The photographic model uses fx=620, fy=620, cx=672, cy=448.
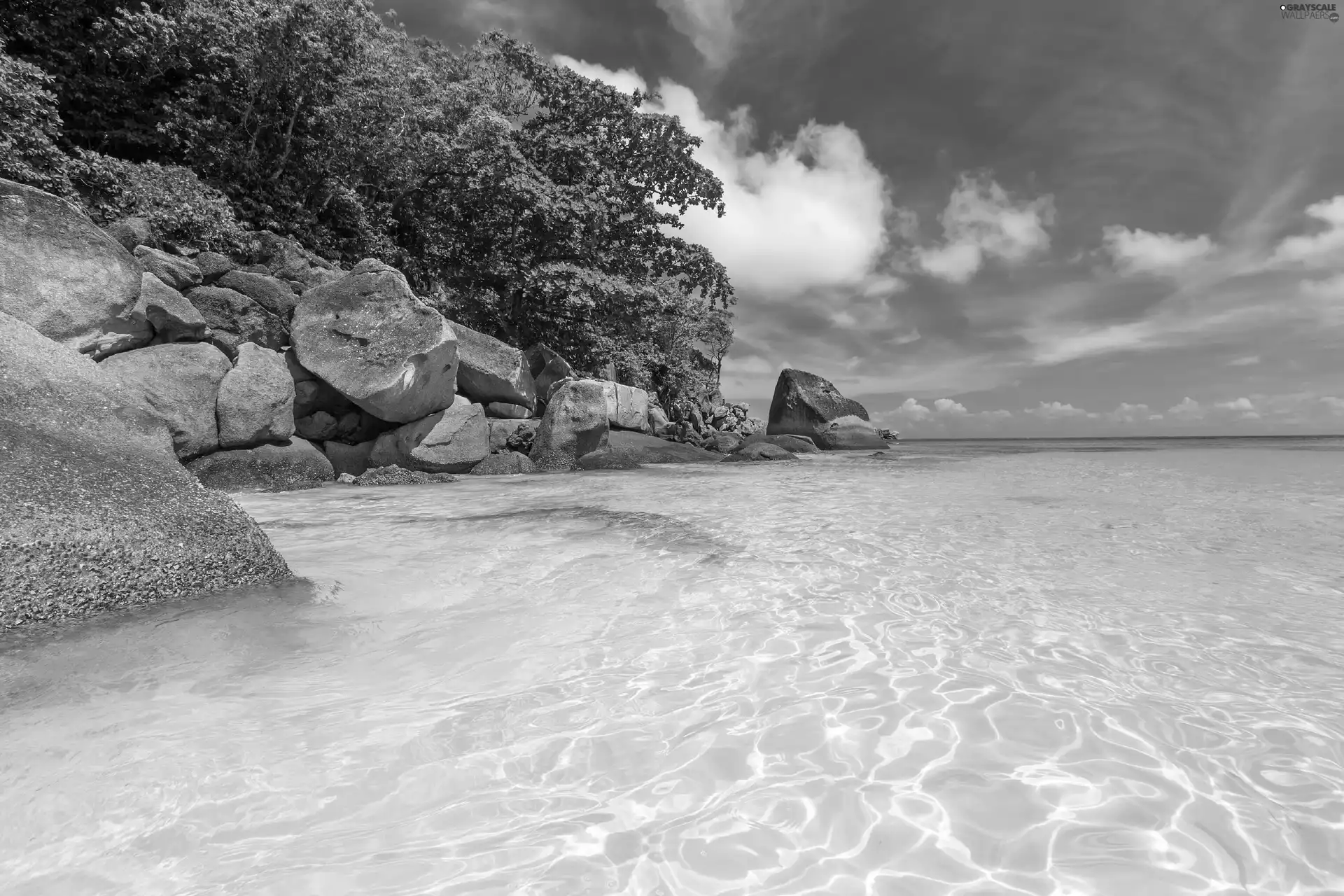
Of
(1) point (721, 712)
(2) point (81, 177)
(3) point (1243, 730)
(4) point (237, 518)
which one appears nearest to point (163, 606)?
(4) point (237, 518)

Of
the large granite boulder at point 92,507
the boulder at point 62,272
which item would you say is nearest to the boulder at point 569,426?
the boulder at point 62,272

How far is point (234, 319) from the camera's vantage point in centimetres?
1109

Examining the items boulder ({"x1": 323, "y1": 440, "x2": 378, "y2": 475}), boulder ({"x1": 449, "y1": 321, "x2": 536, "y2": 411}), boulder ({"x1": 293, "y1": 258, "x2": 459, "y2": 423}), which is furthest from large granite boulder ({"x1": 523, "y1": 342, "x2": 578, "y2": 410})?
boulder ({"x1": 323, "y1": 440, "x2": 378, "y2": 475})

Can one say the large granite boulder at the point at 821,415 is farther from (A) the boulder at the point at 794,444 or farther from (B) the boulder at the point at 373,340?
(B) the boulder at the point at 373,340

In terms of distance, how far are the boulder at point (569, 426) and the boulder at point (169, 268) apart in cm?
709

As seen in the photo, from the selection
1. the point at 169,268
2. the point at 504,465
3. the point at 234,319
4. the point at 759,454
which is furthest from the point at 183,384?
the point at 759,454

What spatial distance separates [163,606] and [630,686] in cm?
296

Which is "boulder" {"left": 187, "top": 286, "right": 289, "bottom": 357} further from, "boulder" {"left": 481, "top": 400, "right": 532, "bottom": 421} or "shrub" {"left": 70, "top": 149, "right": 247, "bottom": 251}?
"boulder" {"left": 481, "top": 400, "right": 532, "bottom": 421}

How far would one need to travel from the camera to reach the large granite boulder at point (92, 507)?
335cm

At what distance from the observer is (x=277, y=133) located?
55.4ft

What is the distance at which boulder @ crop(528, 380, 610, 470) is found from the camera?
14.6 meters

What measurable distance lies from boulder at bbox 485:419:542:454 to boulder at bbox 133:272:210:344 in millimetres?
5780

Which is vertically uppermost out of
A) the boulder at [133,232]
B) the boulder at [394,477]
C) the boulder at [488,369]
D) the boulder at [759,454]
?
the boulder at [133,232]

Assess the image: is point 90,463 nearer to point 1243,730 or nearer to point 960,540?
point 1243,730
